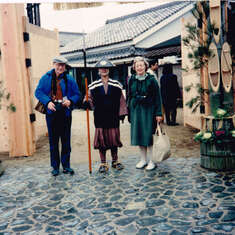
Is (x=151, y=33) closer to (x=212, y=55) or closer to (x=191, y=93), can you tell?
(x=191, y=93)

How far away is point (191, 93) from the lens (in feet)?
29.5

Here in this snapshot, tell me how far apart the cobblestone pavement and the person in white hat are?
580 millimetres

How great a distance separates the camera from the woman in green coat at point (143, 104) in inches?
202

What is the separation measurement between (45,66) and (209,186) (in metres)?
6.91

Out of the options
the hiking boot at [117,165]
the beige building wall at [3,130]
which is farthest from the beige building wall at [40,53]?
the hiking boot at [117,165]

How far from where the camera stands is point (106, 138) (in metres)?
5.32

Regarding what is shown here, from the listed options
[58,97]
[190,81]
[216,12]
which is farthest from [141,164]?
[190,81]

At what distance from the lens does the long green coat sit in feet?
16.9

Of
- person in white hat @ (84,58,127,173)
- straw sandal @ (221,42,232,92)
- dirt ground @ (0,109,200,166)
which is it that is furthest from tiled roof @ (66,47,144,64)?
person in white hat @ (84,58,127,173)

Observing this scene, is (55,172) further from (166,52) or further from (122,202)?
(166,52)

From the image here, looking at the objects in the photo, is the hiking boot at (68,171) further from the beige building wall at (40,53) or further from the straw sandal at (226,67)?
the beige building wall at (40,53)

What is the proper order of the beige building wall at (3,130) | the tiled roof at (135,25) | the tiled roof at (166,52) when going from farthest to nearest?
the tiled roof at (135,25) → the tiled roof at (166,52) → the beige building wall at (3,130)

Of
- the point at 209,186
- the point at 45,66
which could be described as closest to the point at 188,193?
the point at 209,186

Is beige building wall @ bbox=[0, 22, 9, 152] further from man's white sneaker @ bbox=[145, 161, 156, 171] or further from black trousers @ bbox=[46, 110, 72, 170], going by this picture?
man's white sneaker @ bbox=[145, 161, 156, 171]
